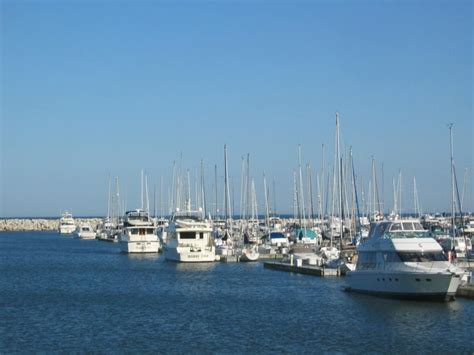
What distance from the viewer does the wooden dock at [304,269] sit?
56.0 m

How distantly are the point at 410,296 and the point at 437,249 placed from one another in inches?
115

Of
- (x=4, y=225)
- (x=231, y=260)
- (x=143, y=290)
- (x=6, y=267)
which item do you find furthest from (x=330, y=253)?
(x=4, y=225)

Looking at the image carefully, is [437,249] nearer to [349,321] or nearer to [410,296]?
[410,296]

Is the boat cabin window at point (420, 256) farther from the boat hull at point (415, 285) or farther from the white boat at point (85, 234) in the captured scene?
the white boat at point (85, 234)

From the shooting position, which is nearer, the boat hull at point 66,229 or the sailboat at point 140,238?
the sailboat at point 140,238

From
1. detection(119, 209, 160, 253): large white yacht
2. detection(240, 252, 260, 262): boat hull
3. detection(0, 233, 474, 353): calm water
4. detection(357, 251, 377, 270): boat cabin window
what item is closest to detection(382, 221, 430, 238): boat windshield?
detection(357, 251, 377, 270): boat cabin window

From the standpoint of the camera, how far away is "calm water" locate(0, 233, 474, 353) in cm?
3186

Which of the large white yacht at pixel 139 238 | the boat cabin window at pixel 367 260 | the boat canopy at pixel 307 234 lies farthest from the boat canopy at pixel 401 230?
the large white yacht at pixel 139 238

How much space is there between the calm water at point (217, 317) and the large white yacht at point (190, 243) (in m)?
9.97

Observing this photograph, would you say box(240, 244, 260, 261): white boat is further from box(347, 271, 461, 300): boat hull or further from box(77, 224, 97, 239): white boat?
box(77, 224, 97, 239): white boat

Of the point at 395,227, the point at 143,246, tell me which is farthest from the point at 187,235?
the point at 395,227

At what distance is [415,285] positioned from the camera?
4078 cm

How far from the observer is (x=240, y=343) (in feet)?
106

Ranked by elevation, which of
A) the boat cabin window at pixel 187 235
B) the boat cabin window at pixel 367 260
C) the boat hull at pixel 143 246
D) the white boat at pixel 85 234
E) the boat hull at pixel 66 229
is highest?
the boat hull at pixel 66 229
